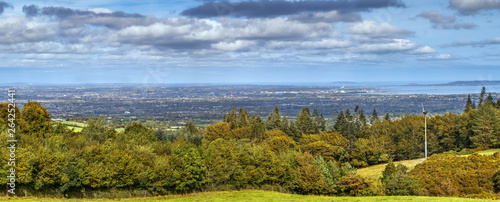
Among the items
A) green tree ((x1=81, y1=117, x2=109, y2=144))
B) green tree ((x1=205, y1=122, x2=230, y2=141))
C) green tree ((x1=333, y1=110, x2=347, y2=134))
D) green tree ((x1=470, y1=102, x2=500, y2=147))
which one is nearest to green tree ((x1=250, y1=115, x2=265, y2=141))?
green tree ((x1=205, y1=122, x2=230, y2=141))

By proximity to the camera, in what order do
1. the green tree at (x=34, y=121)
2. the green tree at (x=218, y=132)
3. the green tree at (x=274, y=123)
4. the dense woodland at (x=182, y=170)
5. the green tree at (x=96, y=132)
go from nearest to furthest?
the dense woodland at (x=182, y=170), the green tree at (x=34, y=121), the green tree at (x=96, y=132), the green tree at (x=218, y=132), the green tree at (x=274, y=123)

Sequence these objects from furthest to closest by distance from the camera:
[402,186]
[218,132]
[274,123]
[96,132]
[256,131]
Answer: [274,123]
[256,131]
[218,132]
[96,132]
[402,186]

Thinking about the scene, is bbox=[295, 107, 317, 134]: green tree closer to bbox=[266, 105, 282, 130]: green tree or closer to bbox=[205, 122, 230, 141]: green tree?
bbox=[266, 105, 282, 130]: green tree

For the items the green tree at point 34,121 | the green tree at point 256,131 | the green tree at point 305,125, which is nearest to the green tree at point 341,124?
the green tree at point 305,125

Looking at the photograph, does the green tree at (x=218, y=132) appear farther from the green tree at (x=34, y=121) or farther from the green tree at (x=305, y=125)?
the green tree at (x=34, y=121)

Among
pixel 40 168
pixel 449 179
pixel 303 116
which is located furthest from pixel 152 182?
pixel 303 116

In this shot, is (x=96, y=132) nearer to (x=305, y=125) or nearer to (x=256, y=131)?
(x=256, y=131)

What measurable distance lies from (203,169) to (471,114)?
83.1m

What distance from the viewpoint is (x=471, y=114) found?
105 meters

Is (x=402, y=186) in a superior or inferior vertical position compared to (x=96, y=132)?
inferior

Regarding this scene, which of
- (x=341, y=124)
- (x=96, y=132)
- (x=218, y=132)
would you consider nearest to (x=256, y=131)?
(x=218, y=132)

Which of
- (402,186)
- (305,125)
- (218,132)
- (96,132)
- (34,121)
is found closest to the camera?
(402,186)

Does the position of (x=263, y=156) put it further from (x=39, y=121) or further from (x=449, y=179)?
(x=39, y=121)

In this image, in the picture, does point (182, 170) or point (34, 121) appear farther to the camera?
point (34, 121)
